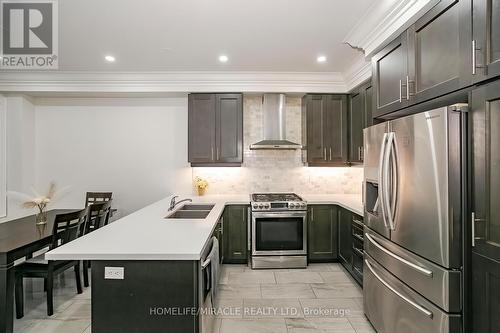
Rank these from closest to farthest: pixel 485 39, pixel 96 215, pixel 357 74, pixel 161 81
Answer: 1. pixel 485 39
2. pixel 96 215
3. pixel 357 74
4. pixel 161 81

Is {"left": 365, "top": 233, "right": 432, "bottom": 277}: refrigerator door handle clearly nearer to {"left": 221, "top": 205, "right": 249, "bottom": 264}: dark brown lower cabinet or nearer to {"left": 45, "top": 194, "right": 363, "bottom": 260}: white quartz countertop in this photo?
{"left": 45, "top": 194, "right": 363, "bottom": 260}: white quartz countertop

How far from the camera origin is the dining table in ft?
7.06

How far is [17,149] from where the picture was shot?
4.26 meters

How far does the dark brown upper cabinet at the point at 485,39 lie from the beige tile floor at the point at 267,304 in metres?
2.18

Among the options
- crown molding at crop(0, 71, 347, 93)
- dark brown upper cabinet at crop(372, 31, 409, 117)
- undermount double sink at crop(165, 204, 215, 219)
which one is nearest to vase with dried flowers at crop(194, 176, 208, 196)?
undermount double sink at crop(165, 204, 215, 219)

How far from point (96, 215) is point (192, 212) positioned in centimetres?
123

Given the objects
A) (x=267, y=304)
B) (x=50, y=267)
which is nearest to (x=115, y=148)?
(x=50, y=267)

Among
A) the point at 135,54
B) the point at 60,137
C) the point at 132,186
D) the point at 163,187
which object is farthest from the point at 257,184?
the point at 60,137

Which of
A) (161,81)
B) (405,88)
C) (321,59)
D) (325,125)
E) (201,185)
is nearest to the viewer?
(405,88)

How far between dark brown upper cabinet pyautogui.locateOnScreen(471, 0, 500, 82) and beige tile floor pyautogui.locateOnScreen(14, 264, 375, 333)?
2.18 metres

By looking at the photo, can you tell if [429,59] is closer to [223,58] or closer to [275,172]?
[223,58]

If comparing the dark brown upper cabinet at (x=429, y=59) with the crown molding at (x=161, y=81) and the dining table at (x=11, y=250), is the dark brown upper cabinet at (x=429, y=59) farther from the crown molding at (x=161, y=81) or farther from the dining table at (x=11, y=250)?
the dining table at (x=11, y=250)

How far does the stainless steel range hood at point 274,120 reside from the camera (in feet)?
14.1

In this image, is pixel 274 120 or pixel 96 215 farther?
pixel 274 120
